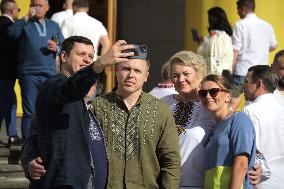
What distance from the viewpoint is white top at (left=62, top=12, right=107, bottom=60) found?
34.4 feet

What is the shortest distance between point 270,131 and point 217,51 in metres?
4.09

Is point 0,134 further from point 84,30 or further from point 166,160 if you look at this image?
point 166,160

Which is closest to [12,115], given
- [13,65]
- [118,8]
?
[13,65]

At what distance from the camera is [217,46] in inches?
412

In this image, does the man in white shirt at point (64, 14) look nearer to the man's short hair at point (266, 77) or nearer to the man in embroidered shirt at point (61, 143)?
the man's short hair at point (266, 77)

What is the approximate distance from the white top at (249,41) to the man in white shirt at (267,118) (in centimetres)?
432

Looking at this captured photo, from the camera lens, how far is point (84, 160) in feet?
17.0

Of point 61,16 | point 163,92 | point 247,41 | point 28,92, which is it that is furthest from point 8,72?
point 163,92

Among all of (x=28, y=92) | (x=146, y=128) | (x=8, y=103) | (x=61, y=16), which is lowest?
(x=8, y=103)

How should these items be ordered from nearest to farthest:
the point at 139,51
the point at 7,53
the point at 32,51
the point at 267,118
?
1. the point at 139,51
2. the point at 267,118
3. the point at 32,51
4. the point at 7,53

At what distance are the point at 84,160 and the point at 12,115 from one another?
16.5 feet

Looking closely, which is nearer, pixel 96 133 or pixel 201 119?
pixel 96 133

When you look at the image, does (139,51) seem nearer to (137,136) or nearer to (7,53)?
(137,136)

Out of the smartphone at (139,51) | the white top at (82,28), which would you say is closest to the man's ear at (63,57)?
the smartphone at (139,51)
